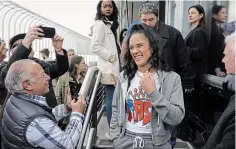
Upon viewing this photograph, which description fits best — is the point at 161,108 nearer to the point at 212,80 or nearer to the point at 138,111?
the point at 138,111

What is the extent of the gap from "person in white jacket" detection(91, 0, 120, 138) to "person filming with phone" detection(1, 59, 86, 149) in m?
1.08

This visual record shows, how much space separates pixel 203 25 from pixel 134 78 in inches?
65.8

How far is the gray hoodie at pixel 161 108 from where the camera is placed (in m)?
1.72

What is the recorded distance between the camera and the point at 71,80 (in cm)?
434

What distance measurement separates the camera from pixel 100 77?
292 cm

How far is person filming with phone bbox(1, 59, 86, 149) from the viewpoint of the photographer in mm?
1704

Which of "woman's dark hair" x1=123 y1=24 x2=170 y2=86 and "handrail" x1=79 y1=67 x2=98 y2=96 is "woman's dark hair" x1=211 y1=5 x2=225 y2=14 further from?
"handrail" x1=79 y1=67 x2=98 y2=96

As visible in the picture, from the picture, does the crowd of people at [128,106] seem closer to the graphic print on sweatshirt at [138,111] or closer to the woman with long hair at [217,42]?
the graphic print on sweatshirt at [138,111]

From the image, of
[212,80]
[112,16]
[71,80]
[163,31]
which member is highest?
[112,16]

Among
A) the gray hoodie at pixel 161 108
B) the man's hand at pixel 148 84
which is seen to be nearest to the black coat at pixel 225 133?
the gray hoodie at pixel 161 108

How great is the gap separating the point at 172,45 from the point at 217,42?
506 millimetres

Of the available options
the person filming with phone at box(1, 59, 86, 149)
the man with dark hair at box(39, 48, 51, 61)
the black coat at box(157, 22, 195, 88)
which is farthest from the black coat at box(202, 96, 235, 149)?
the man with dark hair at box(39, 48, 51, 61)

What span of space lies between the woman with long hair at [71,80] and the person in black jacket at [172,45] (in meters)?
1.78

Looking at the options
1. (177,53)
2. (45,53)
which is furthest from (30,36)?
(45,53)
